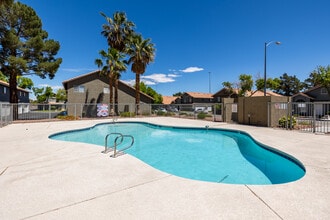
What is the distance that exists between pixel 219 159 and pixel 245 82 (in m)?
28.6

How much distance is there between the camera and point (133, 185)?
3039mm

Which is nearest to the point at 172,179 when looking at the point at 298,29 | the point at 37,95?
the point at 298,29

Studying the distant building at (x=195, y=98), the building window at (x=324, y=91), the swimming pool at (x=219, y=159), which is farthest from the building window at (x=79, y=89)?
the building window at (x=324, y=91)

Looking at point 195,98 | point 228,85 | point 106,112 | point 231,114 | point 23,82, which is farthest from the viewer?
point 23,82

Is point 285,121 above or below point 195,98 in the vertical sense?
below

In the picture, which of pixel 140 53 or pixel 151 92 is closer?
pixel 140 53

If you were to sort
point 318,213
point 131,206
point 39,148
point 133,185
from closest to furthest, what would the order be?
point 318,213 → point 131,206 → point 133,185 → point 39,148

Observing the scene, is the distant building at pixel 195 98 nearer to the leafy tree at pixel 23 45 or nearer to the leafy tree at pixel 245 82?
the leafy tree at pixel 245 82

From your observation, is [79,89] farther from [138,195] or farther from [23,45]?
[138,195]

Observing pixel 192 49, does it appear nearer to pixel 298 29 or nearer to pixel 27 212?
pixel 298 29

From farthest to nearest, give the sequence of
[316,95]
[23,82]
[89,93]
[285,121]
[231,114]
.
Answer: [23,82] < [316,95] < [89,93] < [231,114] < [285,121]

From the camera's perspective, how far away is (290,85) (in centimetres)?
5056

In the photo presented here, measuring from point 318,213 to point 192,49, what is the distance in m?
26.0

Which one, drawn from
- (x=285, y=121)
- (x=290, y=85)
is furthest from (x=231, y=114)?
(x=290, y=85)
